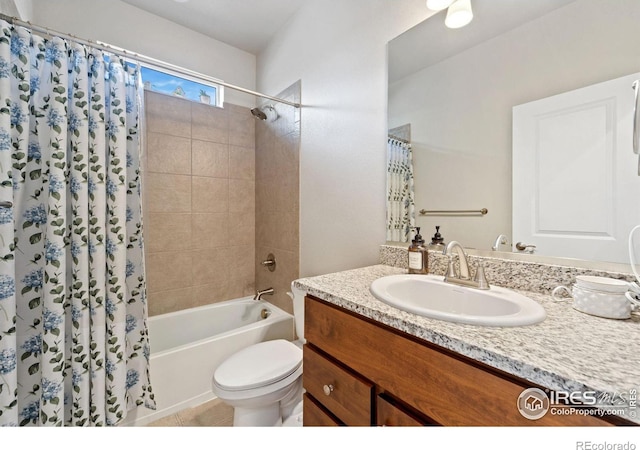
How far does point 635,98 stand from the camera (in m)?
0.69

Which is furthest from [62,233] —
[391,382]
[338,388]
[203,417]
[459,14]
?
[459,14]

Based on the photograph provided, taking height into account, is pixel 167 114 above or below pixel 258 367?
above

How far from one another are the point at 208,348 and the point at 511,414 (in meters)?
1.56

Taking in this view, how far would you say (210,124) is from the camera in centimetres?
213

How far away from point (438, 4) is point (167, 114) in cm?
187

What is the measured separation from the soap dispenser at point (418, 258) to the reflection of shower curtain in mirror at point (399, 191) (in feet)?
0.44

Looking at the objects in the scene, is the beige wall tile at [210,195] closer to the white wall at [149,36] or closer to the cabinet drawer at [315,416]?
the white wall at [149,36]

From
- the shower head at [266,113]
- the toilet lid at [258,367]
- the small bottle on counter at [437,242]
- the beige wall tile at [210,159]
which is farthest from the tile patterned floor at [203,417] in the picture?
the shower head at [266,113]

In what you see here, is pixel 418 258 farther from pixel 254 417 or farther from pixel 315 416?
pixel 254 417

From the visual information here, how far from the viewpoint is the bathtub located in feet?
4.79

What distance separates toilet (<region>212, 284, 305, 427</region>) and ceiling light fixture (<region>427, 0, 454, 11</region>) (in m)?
1.31

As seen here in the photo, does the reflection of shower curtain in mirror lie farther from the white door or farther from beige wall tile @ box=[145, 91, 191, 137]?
beige wall tile @ box=[145, 91, 191, 137]
